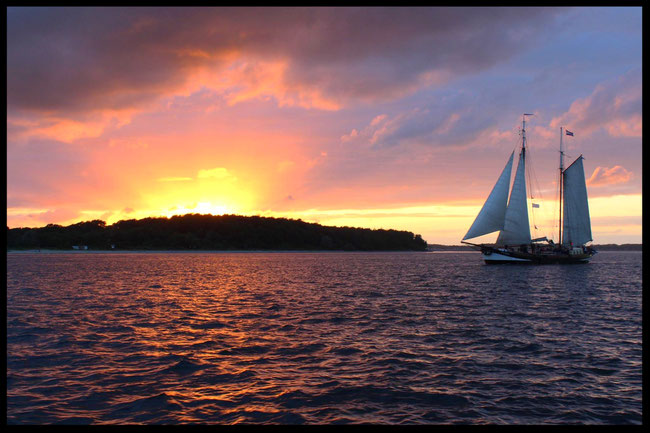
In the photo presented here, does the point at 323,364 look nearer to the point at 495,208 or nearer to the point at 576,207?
the point at 495,208

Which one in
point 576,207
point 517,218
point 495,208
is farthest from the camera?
point 576,207

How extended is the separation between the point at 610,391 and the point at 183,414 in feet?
44.3

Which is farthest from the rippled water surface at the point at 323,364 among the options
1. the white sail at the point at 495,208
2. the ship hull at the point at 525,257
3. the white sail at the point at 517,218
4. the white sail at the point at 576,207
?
the white sail at the point at 576,207

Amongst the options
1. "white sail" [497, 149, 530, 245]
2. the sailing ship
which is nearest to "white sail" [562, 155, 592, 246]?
the sailing ship

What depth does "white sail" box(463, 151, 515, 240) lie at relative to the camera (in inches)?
3782

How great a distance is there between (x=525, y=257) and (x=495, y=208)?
14.6 meters

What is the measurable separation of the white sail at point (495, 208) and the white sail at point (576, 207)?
19.0 metres

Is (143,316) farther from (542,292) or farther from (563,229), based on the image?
(563,229)

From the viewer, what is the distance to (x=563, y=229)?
109 metres

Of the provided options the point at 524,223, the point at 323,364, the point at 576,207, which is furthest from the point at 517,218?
the point at 323,364

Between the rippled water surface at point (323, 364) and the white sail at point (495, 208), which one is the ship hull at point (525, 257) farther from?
the rippled water surface at point (323, 364)

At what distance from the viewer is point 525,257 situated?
10169cm
